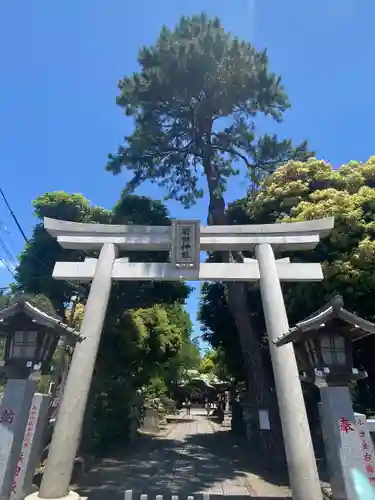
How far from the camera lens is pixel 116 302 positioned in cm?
1575

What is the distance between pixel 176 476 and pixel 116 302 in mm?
6532

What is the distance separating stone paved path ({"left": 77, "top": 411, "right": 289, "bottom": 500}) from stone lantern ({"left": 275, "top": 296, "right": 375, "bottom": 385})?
445cm

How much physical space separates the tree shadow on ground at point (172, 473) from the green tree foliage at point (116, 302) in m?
1.91

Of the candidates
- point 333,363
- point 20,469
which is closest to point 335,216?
point 333,363

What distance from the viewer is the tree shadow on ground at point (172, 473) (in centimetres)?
986

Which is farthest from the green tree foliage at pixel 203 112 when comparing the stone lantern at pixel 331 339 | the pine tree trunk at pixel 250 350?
the stone lantern at pixel 331 339

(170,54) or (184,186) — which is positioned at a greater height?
(170,54)

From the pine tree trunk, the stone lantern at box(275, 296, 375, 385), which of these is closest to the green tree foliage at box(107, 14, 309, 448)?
the pine tree trunk

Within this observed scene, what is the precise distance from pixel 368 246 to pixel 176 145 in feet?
29.5

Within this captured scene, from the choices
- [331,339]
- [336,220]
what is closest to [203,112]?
[336,220]

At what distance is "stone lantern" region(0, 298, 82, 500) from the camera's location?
259 inches

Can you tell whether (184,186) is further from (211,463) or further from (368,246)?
(211,463)

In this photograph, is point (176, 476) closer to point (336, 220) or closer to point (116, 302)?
point (116, 302)

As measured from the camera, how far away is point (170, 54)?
51.4 feet
